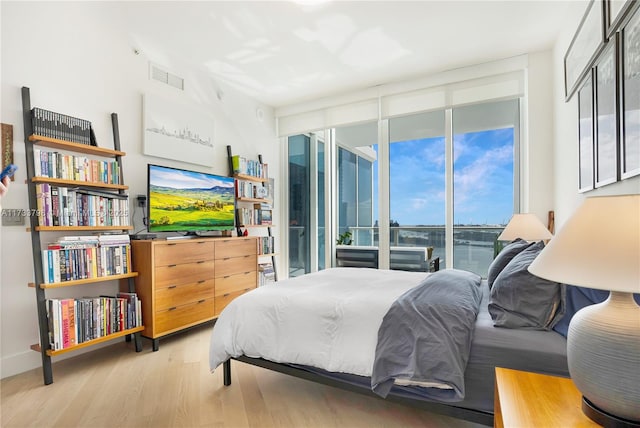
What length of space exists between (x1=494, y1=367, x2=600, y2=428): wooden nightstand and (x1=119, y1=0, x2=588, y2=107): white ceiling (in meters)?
2.90

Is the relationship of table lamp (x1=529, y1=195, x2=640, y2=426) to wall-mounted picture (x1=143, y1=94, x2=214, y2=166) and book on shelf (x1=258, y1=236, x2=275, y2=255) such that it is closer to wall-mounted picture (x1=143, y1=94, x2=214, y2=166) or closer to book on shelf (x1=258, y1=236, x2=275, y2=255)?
wall-mounted picture (x1=143, y1=94, x2=214, y2=166)

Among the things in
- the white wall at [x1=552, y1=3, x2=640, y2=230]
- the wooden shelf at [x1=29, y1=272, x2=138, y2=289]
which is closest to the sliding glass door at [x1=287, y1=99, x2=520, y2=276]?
the white wall at [x1=552, y1=3, x2=640, y2=230]

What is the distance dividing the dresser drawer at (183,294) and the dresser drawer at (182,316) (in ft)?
0.15

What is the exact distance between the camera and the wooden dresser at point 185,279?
2924mm

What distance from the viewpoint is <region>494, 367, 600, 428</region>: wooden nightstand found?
3.00ft

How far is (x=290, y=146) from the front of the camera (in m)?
5.49

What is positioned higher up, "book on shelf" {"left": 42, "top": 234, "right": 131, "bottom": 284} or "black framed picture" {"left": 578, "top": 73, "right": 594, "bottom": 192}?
"black framed picture" {"left": 578, "top": 73, "right": 594, "bottom": 192}

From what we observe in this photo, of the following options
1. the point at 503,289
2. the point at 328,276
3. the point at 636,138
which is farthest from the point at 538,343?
the point at 328,276

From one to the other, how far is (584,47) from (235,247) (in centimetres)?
351

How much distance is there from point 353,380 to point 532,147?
10.9 ft

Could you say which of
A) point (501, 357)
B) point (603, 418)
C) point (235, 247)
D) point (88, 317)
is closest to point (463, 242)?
point (235, 247)

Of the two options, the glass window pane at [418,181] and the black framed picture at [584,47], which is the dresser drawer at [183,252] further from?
the black framed picture at [584,47]

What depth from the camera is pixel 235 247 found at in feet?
12.4

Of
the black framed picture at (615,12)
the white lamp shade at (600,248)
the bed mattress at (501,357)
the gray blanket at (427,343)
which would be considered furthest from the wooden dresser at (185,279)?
the black framed picture at (615,12)
